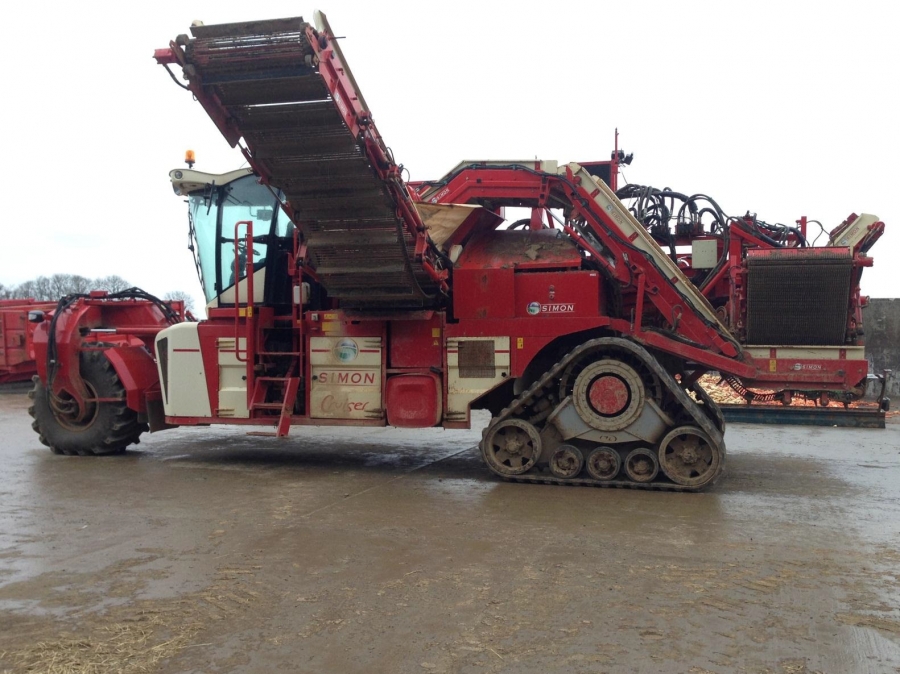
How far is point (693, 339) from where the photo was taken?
24.5ft

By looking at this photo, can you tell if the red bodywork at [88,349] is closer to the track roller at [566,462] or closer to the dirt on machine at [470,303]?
the dirt on machine at [470,303]

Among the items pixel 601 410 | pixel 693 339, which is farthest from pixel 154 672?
pixel 693 339

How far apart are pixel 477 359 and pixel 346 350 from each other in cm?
136

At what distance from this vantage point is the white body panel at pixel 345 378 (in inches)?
310

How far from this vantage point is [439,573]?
4539mm

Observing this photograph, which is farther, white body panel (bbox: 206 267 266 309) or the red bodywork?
the red bodywork

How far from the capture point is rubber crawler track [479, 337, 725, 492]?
6855 mm

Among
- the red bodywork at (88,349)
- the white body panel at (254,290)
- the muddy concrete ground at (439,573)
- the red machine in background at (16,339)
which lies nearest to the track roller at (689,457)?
the muddy concrete ground at (439,573)

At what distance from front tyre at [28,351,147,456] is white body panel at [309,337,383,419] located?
8.30 ft

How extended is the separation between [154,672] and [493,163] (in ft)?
19.1

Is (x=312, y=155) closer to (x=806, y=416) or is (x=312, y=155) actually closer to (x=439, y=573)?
(x=439, y=573)

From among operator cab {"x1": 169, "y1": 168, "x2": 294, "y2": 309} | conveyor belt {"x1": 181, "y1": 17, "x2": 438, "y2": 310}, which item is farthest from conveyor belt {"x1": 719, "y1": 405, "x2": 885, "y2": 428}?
operator cab {"x1": 169, "y1": 168, "x2": 294, "y2": 309}

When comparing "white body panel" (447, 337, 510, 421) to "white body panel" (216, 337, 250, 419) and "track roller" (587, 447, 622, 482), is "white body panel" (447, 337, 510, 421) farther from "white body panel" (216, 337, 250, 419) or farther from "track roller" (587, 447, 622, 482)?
"white body panel" (216, 337, 250, 419)

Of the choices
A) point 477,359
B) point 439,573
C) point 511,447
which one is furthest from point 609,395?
point 439,573
